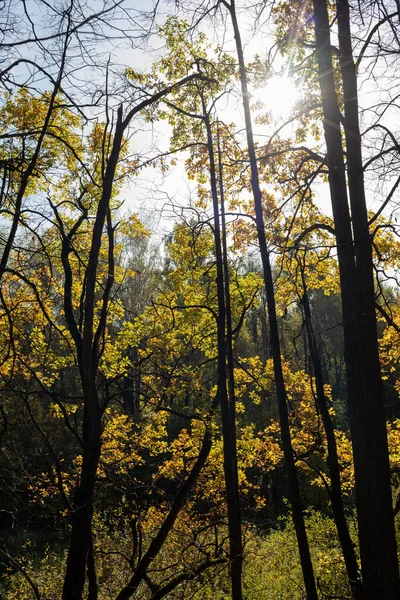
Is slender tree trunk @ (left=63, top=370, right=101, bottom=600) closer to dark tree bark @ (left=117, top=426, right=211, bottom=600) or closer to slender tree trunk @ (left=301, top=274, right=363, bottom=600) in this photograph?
dark tree bark @ (left=117, top=426, right=211, bottom=600)

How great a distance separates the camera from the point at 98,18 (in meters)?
2.10

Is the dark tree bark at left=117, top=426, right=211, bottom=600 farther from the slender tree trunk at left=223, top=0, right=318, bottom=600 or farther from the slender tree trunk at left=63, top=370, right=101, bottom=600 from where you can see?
the slender tree trunk at left=223, top=0, right=318, bottom=600

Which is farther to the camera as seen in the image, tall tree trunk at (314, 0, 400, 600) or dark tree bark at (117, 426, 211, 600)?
dark tree bark at (117, 426, 211, 600)

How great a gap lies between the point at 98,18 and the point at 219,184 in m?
5.24

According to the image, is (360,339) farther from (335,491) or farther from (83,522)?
(83,522)

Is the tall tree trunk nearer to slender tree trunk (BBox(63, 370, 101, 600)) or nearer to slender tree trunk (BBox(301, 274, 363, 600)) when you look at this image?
slender tree trunk (BBox(301, 274, 363, 600))

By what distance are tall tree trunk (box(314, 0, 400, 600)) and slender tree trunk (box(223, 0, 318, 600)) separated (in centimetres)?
101

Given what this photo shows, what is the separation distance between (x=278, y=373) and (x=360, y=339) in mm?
1686

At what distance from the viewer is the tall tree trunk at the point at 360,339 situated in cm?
369

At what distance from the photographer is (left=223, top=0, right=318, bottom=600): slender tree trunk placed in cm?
511

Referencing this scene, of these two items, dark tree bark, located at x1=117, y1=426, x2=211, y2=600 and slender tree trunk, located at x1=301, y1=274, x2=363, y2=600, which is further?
slender tree trunk, located at x1=301, y1=274, x2=363, y2=600

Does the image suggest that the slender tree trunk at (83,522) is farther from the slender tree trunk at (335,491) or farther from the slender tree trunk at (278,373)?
the slender tree trunk at (335,491)

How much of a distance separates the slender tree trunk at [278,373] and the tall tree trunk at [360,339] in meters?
1.01

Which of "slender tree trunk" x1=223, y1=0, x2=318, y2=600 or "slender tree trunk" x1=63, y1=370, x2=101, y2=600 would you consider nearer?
"slender tree trunk" x1=63, y1=370, x2=101, y2=600
